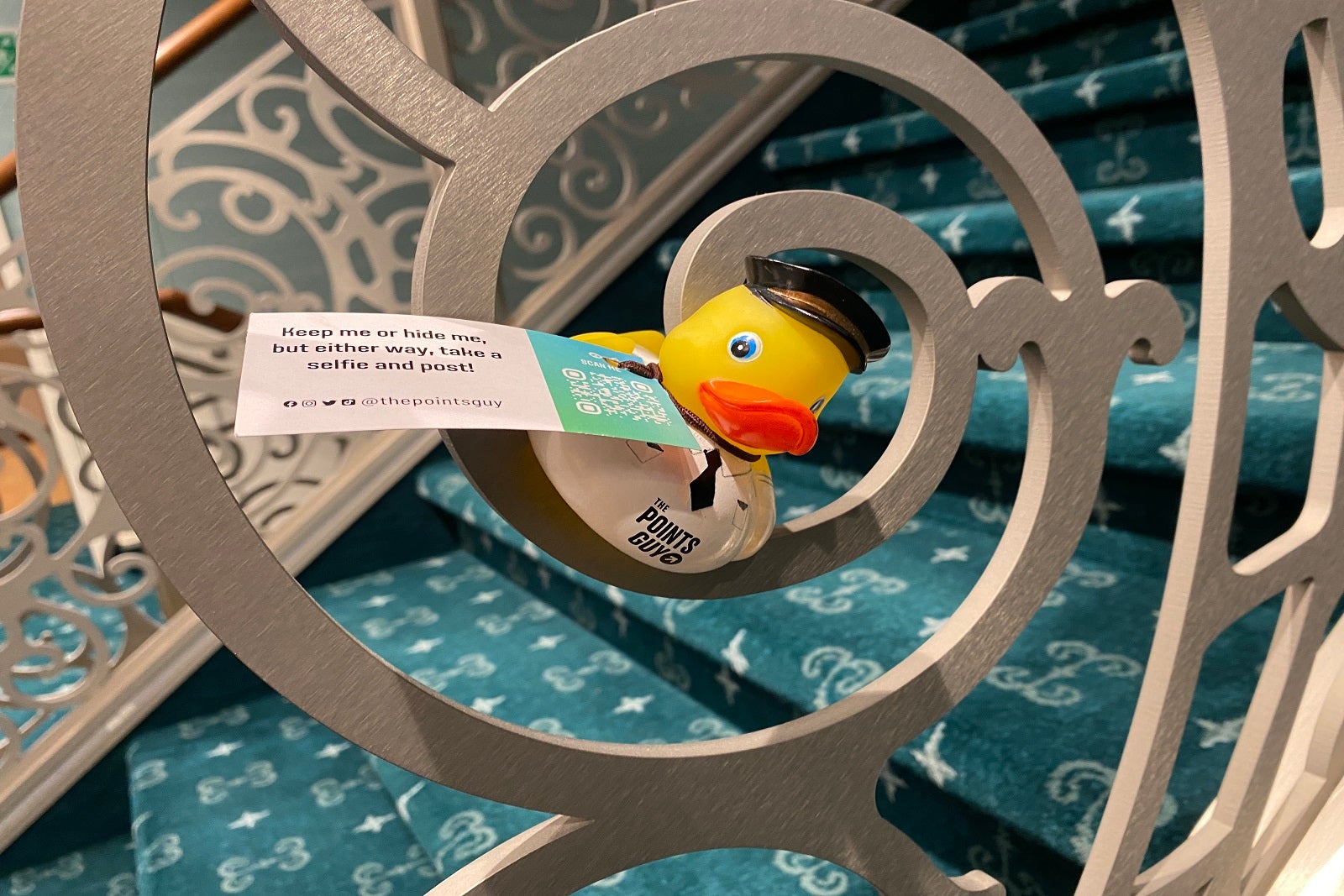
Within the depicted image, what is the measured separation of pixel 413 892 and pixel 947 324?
3.06 ft

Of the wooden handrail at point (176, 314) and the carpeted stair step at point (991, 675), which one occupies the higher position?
the wooden handrail at point (176, 314)

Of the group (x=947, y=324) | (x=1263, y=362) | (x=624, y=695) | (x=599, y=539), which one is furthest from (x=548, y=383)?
(x=1263, y=362)

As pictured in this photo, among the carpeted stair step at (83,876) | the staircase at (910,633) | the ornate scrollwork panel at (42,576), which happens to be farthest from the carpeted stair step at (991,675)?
the carpeted stair step at (83,876)

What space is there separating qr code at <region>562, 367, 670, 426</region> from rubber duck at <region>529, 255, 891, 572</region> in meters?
0.02

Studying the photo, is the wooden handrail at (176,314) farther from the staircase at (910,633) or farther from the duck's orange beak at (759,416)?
the duck's orange beak at (759,416)

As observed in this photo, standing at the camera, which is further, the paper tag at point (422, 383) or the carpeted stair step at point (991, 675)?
the carpeted stair step at point (991, 675)

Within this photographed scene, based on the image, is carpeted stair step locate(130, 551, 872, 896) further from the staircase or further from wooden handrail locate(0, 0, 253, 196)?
wooden handrail locate(0, 0, 253, 196)

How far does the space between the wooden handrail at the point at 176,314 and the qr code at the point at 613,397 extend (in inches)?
49.0

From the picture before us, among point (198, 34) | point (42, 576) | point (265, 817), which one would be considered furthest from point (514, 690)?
point (198, 34)

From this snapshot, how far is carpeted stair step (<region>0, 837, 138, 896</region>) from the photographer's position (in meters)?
1.51

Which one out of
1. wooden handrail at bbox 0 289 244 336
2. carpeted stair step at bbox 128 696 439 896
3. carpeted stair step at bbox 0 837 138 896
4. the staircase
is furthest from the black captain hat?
carpeted stair step at bbox 0 837 138 896

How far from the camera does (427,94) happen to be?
0.33 meters

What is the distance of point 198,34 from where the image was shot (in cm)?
143

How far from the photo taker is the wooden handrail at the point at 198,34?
4.60 ft
